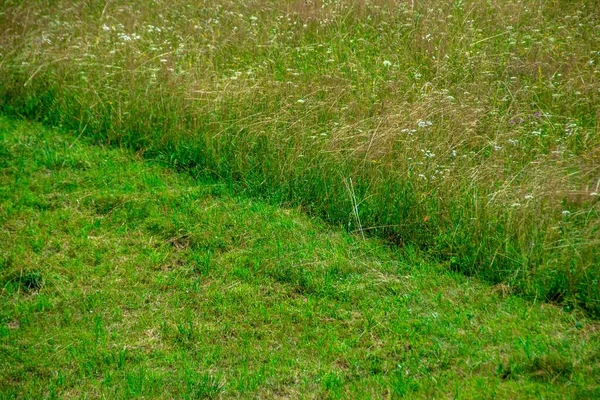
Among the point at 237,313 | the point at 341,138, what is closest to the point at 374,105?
the point at 341,138

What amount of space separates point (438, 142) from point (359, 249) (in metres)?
1.32

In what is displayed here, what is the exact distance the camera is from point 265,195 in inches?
268

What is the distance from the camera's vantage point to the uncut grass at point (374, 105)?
A: 5734mm

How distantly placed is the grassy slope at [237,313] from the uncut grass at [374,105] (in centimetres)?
39

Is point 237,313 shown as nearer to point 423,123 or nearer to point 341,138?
point 341,138

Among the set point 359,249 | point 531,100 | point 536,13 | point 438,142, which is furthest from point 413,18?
point 359,249

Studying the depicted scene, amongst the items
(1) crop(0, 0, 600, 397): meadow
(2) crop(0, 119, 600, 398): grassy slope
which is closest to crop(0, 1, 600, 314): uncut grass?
(1) crop(0, 0, 600, 397): meadow

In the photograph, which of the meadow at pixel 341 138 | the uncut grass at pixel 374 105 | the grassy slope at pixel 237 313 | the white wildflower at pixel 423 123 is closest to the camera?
the grassy slope at pixel 237 313

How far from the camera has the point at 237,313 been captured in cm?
523

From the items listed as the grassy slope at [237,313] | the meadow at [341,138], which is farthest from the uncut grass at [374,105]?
the grassy slope at [237,313]

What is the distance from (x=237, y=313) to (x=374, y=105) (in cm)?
291

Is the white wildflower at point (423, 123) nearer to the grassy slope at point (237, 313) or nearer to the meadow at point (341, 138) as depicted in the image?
the meadow at point (341, 138)

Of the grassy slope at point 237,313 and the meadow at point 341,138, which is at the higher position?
the meadow at point 341,138

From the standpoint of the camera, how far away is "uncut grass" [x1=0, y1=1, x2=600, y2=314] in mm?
5734
